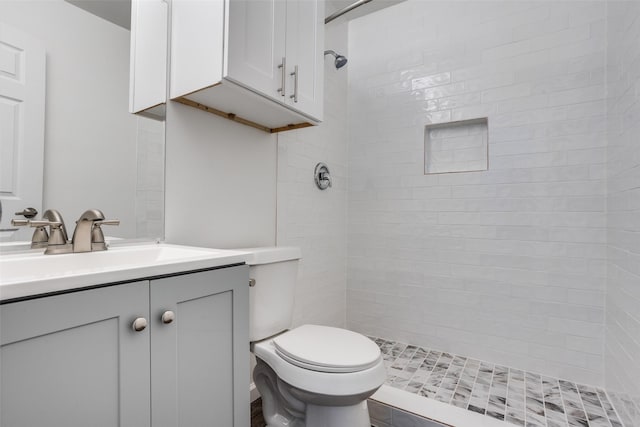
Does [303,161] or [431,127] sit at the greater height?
[431,127]

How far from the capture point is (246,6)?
1242 mm

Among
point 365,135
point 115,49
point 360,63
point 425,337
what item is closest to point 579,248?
point 425,337

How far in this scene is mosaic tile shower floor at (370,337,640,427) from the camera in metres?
1.56

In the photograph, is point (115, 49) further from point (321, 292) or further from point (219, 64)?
point (321, 292)

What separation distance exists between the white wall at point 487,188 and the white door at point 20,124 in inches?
77.9

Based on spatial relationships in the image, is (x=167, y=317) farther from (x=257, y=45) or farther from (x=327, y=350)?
(x=257, y=45)

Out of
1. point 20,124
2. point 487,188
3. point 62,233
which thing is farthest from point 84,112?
point 487,188

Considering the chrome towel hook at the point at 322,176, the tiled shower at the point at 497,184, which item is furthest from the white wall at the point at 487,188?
the chrome towel hook at the point at 322,176

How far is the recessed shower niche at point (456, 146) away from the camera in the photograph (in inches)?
88.2

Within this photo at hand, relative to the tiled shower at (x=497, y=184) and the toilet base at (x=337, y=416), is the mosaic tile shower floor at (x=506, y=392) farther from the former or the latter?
the toilet base at (x=337, y=416)

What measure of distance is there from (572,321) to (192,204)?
219 centimetres

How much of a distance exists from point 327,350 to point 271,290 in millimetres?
364

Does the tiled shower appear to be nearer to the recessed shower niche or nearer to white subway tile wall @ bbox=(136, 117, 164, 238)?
the recessed shower niche

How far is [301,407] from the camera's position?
139 centimetres
